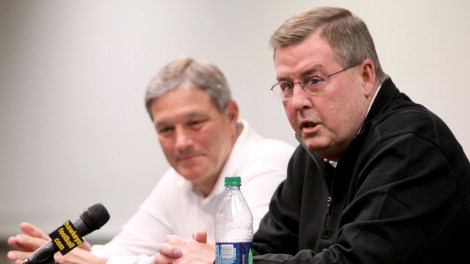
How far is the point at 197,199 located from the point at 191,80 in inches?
21.5

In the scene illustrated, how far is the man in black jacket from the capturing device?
154 cm

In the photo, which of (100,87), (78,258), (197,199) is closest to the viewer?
(78,258)

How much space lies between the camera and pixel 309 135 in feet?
5.99

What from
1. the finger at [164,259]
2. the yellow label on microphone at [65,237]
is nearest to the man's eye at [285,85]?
the finger at [164,259]

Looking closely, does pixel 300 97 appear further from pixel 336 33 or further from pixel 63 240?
pixel 63 240

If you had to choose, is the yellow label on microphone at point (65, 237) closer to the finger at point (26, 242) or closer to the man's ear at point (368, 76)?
the finger at point (26, 242)

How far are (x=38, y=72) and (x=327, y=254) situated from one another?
2819 millimetres

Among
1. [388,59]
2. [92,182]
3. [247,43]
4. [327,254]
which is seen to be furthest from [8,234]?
[327,254]

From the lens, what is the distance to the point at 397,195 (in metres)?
1.56

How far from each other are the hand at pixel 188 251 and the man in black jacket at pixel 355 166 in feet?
0.05

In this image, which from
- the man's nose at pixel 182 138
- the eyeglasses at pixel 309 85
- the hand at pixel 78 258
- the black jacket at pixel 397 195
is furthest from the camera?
the man's nose at pixel 182 138

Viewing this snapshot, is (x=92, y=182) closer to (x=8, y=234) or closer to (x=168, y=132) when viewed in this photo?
(x=8, y=234)

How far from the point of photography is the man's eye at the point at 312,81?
70.7 inches

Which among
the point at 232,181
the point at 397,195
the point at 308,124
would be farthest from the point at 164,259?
the point at 397,195
